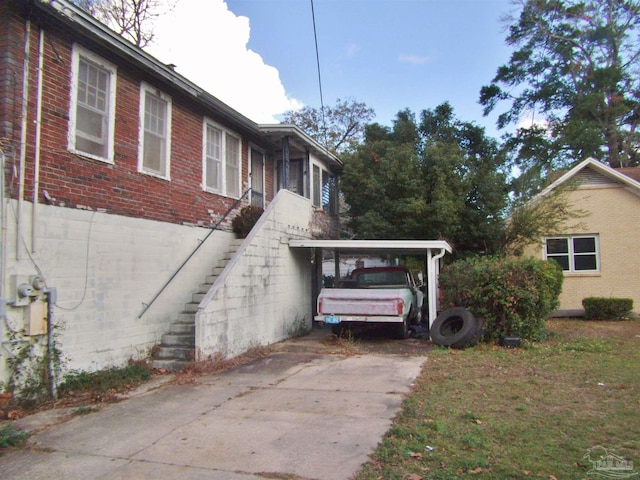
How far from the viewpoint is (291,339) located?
11.8m

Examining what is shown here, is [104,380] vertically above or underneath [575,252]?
underneath

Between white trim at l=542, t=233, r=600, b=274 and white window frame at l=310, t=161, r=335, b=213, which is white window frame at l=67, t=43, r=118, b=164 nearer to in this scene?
white window frame at l=310, t=161, r=335, b=213

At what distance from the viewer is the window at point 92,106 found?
286 inches

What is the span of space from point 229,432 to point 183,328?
428cm

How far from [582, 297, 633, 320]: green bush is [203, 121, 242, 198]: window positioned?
12.0 m

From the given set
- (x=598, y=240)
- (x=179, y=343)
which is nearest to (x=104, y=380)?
(x=179, y=343)

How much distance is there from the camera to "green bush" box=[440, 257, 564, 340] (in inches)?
402

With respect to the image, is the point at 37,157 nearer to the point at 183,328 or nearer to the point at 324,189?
the point at 183,328

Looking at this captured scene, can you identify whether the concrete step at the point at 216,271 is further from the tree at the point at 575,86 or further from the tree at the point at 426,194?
the tree at the point at 575,86

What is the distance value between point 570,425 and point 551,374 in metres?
2.70

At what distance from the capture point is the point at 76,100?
287 inches

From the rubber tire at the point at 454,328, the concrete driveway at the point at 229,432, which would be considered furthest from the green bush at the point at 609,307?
the concrete driveway at the point at 229,432

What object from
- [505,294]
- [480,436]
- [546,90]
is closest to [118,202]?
[480,436]

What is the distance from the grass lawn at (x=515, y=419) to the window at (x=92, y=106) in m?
6.10
